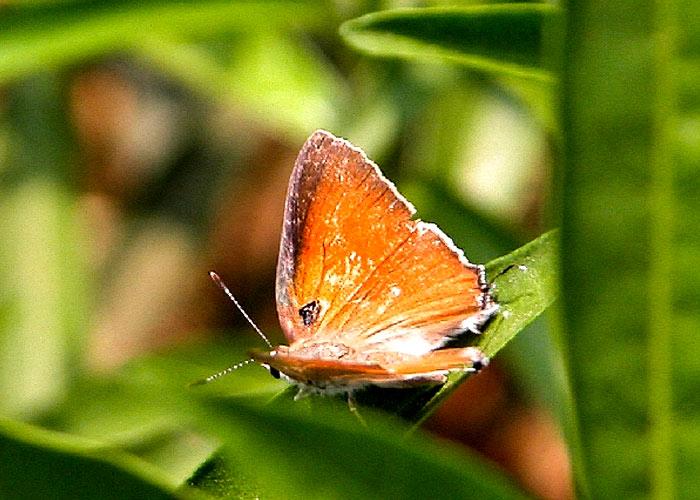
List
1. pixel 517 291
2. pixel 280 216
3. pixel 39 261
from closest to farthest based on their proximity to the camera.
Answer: pixel 517 291
pixel 39 261
pixel 280 216

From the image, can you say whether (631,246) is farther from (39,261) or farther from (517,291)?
(39,261)

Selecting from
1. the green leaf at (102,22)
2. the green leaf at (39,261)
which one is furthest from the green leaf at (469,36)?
the green leaf at (39,261)

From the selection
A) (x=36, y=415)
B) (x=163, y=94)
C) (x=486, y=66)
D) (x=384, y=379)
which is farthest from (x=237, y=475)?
(x=163, y=94)

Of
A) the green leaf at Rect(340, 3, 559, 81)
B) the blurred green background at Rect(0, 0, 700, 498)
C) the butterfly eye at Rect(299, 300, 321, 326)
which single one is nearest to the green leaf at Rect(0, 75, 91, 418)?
the blurred green background at Rect(0, 0, 700, 498)

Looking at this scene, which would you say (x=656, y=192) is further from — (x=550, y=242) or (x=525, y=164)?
(x=525, y=164)

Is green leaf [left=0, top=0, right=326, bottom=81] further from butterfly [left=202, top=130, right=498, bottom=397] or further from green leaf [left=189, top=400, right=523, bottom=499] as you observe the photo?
green leaf [left=189, top=400, right=523, bottom=499]

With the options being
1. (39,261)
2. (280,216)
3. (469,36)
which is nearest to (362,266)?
(469,36)
